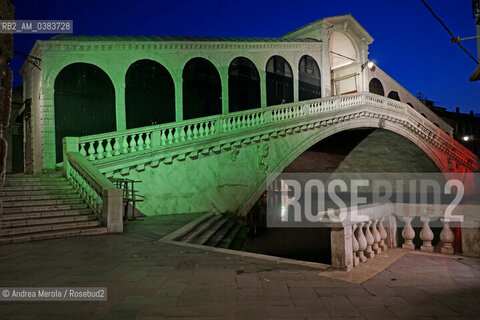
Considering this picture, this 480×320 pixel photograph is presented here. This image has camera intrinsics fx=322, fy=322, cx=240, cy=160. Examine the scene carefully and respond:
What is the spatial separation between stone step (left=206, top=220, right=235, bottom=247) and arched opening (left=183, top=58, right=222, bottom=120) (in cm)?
532

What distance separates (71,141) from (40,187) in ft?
5.31

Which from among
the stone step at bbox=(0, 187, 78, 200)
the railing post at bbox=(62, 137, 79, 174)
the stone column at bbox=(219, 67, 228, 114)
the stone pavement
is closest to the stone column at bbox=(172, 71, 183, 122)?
the stone column at bbox=(219, 67, 228, 114)

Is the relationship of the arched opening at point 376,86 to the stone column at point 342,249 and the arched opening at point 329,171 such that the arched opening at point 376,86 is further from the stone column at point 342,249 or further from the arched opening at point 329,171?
the stone column at point 342,249

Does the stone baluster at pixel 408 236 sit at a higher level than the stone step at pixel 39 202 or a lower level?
lower

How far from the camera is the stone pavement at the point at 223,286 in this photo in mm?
3133

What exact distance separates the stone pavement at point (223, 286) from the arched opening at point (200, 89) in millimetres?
9460

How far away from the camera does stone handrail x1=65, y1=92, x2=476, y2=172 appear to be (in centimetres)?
1012

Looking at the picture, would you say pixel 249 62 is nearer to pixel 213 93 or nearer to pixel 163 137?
pixel 213 93

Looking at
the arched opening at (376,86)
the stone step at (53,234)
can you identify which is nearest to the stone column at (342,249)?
the stone step at (53,234)

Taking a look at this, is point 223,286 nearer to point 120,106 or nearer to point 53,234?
point 53,234

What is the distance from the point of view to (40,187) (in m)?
8.98

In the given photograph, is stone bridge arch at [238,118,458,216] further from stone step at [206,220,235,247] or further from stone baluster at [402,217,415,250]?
stone baluster at [402,217,415,250]

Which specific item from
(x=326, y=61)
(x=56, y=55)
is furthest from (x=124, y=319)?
(x=326, y=61)

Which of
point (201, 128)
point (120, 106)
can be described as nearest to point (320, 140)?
point (201, 128)
